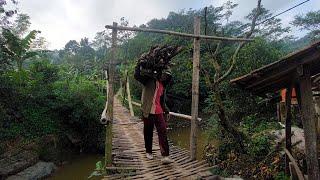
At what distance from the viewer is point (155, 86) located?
15.4ft

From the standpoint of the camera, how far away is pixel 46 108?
1135 centimetres

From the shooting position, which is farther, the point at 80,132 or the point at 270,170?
the point at 80,132

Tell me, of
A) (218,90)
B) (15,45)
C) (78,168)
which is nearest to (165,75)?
(218,90)

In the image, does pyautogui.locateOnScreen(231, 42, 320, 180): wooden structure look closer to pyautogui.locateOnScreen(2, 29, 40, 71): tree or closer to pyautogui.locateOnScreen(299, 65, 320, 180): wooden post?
pyautogui.locateOnScreen(299, 65, 320, 180): wooden post

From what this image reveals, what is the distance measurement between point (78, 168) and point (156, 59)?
715 centimetres

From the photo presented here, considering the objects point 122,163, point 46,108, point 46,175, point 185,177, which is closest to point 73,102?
point 46,108

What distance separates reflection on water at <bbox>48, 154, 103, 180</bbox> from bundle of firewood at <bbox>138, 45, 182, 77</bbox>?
5.85 meters

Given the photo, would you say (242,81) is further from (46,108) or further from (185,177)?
(46,108)

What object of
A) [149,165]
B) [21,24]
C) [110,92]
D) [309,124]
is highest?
[21,24]

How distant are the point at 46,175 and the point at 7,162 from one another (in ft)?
3.51

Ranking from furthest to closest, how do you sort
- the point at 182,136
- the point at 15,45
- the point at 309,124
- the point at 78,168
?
the point at 182,136 < the point at 15,45 < the point at 78,168 < the point at 309,124

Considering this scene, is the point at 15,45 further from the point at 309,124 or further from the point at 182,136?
the point at 309,124

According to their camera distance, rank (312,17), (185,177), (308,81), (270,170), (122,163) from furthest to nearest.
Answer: (312,17) → (270,170) → (122,163) → (185,177) → (308,81)

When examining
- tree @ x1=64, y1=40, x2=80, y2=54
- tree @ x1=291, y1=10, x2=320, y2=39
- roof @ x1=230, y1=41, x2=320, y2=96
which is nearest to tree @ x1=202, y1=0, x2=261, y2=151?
roof @ x1=230, y1=41, x2=320, y2=96
